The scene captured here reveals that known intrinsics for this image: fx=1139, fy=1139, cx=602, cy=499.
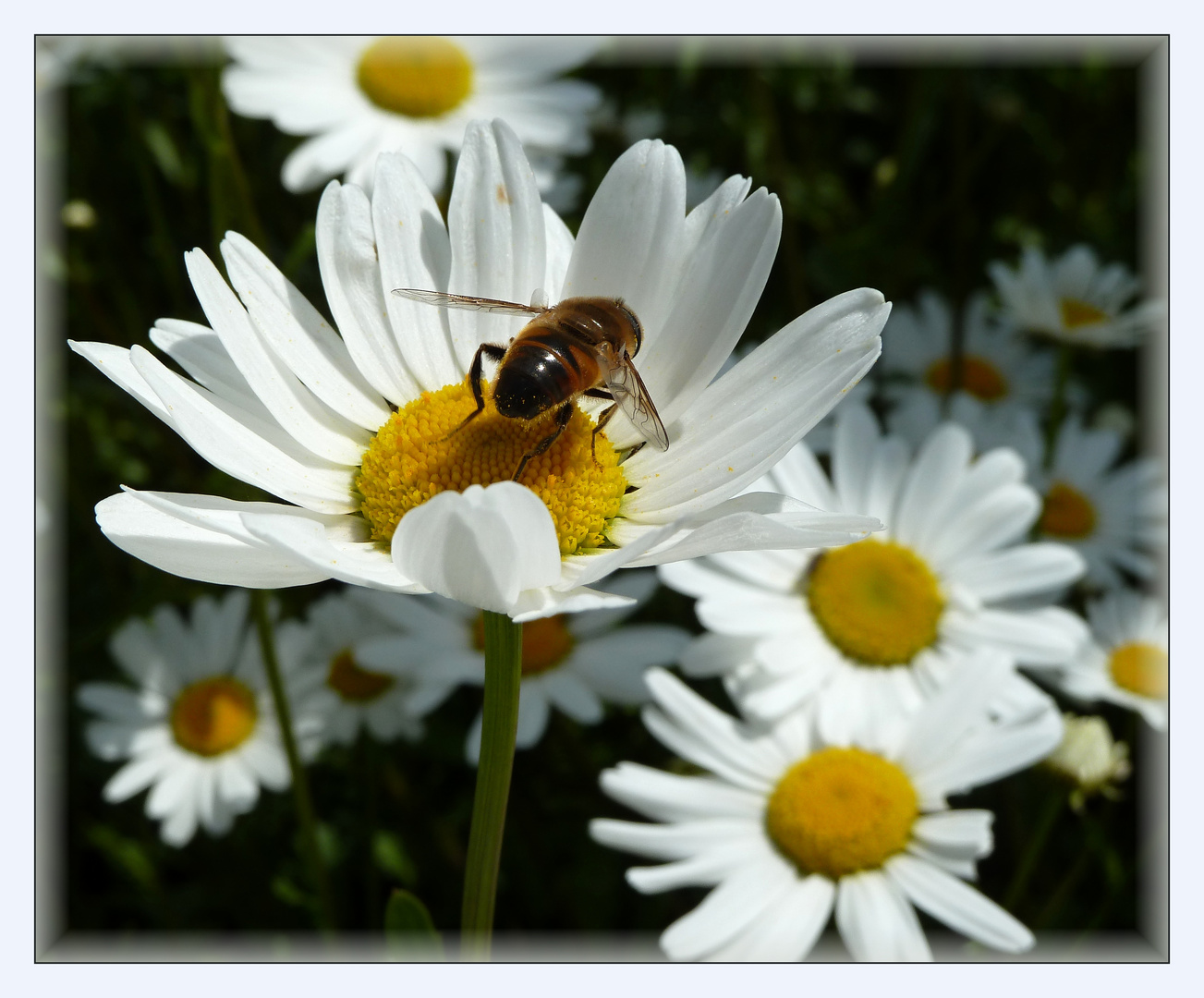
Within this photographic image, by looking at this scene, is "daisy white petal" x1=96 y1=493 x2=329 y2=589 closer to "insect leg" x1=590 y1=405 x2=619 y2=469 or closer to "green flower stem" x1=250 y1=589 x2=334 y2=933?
"insect leg" x1=590 y1=405 x2=619 y2=469

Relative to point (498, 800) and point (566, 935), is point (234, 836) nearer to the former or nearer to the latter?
point (566, 935)

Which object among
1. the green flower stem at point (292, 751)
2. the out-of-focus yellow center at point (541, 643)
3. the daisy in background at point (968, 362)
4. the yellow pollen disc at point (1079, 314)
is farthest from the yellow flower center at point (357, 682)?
the yellow pollen disc at point (1079, 314)

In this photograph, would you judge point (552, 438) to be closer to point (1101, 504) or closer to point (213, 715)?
point (213, 715)

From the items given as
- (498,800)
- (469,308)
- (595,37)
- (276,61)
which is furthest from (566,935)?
(276,61)

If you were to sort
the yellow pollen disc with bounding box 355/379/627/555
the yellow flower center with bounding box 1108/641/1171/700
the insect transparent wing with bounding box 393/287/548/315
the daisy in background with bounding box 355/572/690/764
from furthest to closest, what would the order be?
the yellow flower center with bounding box 1108/641/1171/700 → the daisy in background with bounding box 355/572/690/764 → the insect transparent wing with bounding box 393/287/548/315 → the yellow pollen disc with bounding box 355/379/627/555

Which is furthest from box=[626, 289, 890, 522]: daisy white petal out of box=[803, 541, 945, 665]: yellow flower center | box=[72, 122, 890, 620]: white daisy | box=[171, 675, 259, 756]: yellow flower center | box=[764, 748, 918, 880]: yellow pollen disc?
box=[171, 675, 259, 756]: yellow flower center

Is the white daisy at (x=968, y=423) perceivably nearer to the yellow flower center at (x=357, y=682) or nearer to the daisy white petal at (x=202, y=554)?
the yellow flower center at (x=357, y=682)

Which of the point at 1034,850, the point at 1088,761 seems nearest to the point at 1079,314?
the point at 1088,761
